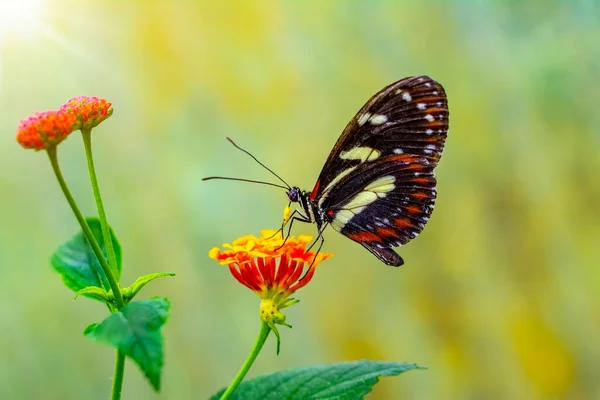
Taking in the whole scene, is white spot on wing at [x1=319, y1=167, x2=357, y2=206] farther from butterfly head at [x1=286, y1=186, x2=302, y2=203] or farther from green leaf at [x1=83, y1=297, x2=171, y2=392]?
green leaf at [x1=83, y1=297, x2=171, y2=392]

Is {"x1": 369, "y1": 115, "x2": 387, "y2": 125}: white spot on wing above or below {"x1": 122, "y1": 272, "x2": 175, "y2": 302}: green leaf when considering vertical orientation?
above

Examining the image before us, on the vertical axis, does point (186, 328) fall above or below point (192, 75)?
below

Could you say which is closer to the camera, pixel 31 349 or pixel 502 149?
pixel 31 349

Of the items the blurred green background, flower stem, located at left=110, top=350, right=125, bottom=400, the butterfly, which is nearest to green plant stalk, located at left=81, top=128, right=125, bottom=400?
flower stem, located at left=110, top=350, right=125, bottom=400

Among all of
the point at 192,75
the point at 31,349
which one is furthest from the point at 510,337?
the point at 31,349

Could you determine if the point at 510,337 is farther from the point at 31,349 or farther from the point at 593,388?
the point at 31,349

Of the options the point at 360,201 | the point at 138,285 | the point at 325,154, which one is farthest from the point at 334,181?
the point at 325,154

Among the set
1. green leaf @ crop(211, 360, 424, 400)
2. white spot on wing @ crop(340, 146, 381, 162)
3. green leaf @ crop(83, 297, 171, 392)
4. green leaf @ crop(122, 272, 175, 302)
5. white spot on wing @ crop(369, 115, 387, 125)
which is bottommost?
green leaf @ crop(211, 360, 424, 400)
